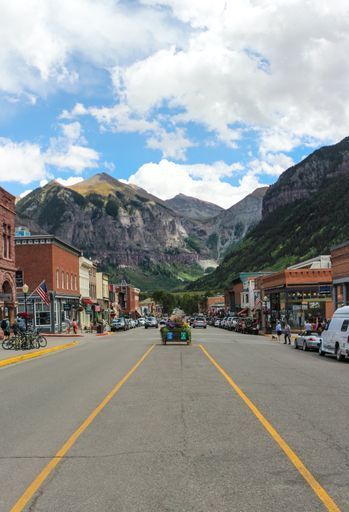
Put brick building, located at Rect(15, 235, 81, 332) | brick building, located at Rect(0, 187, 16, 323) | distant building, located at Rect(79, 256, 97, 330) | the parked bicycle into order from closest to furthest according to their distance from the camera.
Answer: the parked bicycle
brick building, located at Rect(0, 187, 16, 323)
brick building, located at Rect(15, 235, 81, 332)
distant building, located at Rect(79, 256, 97, 330)

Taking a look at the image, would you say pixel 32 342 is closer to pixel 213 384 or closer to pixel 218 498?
pixel 213 384

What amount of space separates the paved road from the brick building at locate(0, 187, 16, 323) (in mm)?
29220

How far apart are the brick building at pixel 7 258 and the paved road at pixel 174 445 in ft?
95.9

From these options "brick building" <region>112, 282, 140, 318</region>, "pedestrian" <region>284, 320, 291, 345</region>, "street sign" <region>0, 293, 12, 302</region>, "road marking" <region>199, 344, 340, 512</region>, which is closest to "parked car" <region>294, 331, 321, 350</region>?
"pedestrian" <region>284, 320, 291, 345</region>

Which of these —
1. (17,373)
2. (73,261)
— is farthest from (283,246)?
(17,373)

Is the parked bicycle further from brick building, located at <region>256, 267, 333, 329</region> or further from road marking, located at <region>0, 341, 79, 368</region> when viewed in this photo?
brick building, located at <region>256, 267, 333, 329</region>

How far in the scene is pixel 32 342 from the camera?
32.2 meters

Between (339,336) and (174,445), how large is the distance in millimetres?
17957

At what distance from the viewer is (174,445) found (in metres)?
8.02

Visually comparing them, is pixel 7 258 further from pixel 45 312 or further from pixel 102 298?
pixel 102 298

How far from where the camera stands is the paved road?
227 inches

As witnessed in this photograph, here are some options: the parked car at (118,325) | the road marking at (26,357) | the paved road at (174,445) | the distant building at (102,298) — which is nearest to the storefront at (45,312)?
the parked car at (118,325)

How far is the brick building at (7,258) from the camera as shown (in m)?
43.9

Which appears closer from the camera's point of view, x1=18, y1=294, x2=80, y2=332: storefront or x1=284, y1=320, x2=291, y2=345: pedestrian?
x1=284, y1=320, x2=291, y2=345: pedestrian
